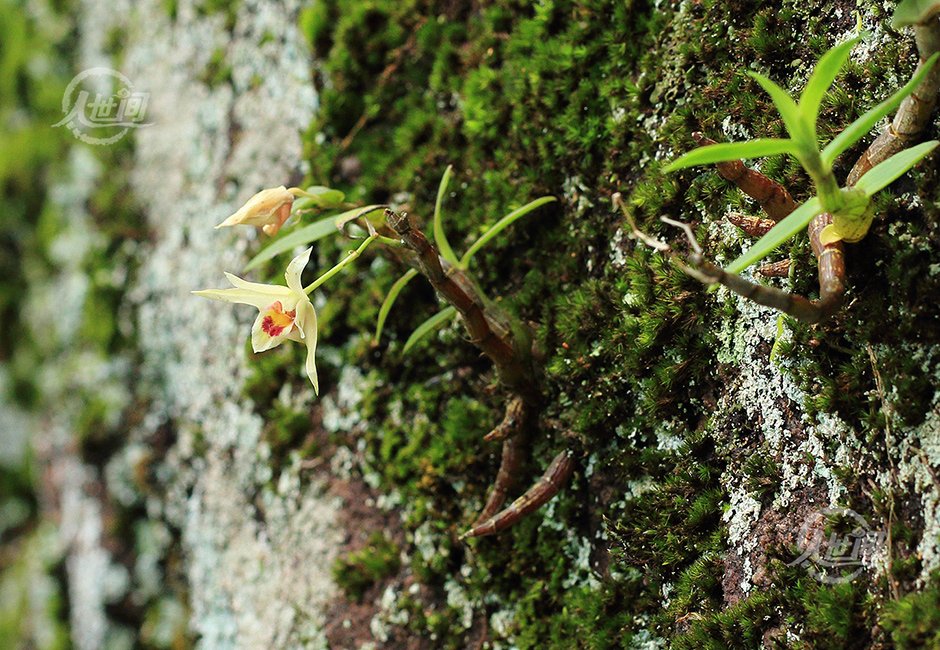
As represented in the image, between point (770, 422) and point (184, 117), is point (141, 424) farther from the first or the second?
point (770, 422)

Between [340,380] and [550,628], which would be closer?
[550,628]

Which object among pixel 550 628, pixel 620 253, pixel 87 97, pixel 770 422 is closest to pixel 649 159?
pixel 620 253

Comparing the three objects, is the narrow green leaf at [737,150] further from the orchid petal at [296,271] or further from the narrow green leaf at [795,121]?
the orchid petal at [296,271]

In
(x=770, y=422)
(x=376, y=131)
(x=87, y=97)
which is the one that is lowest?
(x=770, y=422)

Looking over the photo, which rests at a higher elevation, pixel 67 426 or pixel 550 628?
pixel 67 426

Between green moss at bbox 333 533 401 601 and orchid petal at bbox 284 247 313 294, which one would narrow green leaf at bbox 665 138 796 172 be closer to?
orchid petal at bbox 284 247 313 294

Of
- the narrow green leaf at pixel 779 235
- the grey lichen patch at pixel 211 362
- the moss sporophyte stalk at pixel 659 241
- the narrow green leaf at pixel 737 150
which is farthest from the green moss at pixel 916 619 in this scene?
the grey lichen patch at pixel 211 362

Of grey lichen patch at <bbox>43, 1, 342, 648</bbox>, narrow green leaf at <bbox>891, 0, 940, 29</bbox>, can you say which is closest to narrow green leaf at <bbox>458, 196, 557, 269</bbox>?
narrow green leaf at <bbox>891, 0, 940, 29</bbox>

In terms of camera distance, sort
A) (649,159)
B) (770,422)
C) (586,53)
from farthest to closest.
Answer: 1. (586,53)
2. (649,159)
3. (770,422)
